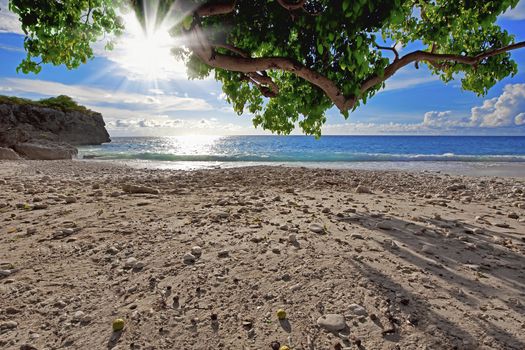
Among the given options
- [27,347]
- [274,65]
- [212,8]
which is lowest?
[27,347]

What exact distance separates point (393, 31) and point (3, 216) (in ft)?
37.3

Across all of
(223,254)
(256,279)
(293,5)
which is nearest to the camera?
(256,279)

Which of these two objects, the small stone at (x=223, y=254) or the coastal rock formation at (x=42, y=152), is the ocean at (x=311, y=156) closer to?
the coastal rock formation at (x=42, y=152)

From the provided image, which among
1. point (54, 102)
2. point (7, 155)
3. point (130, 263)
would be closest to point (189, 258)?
point (130, 263)

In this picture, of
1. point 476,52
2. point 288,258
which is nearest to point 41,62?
point 288,258

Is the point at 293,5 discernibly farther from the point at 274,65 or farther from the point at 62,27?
the point at 62,27

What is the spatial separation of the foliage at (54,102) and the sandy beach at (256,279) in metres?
61.5

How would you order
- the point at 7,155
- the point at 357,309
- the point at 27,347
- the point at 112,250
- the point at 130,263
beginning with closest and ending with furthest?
the point at 27,347 → the point at 357,309 → the point at 130,263 → the point at 112,250 → the point at 7,155

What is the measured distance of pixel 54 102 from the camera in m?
63.2

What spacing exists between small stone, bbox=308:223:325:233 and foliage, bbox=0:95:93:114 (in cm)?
6434

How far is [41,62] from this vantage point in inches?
279

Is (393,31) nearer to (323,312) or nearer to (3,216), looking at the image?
(323,312)

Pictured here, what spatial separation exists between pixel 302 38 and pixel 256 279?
494 centimetres

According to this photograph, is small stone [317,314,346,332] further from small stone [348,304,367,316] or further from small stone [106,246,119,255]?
small stone [106,246,119,255]
